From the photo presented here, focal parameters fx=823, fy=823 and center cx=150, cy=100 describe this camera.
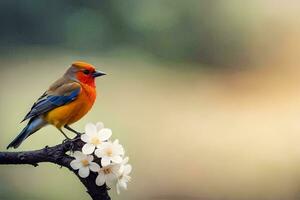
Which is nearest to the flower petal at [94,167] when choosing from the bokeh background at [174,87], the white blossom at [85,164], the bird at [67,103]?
the white blossom at [85,164]

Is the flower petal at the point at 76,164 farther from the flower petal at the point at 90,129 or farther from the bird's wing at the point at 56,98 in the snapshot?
the bird's wing at the point at 56,98

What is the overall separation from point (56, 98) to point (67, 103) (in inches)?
1.0

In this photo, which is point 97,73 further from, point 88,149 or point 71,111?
point 88,149

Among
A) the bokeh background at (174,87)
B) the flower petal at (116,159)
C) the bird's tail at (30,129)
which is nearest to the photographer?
the flower petal at (116,159)

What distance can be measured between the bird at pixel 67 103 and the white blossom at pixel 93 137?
15cm

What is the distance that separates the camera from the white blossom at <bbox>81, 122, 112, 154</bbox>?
1.14 metres

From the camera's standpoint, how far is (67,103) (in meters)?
1.31

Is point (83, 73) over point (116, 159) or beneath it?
over

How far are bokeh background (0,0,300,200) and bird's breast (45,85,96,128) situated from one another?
106 inches

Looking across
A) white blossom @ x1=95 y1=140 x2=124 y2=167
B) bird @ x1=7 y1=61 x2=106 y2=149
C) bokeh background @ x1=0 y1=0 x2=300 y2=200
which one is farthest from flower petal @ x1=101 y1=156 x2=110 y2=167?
bokeh background @ x1=0 y1=0 x2=300 y2=200

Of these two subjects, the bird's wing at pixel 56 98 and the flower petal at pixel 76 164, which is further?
the bird's wing at pixel 56 98

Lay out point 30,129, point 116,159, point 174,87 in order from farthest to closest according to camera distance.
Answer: point 174,87, point 30,129, point 116,159

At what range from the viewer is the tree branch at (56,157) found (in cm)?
119

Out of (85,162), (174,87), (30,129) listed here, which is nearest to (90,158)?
(85,162)
